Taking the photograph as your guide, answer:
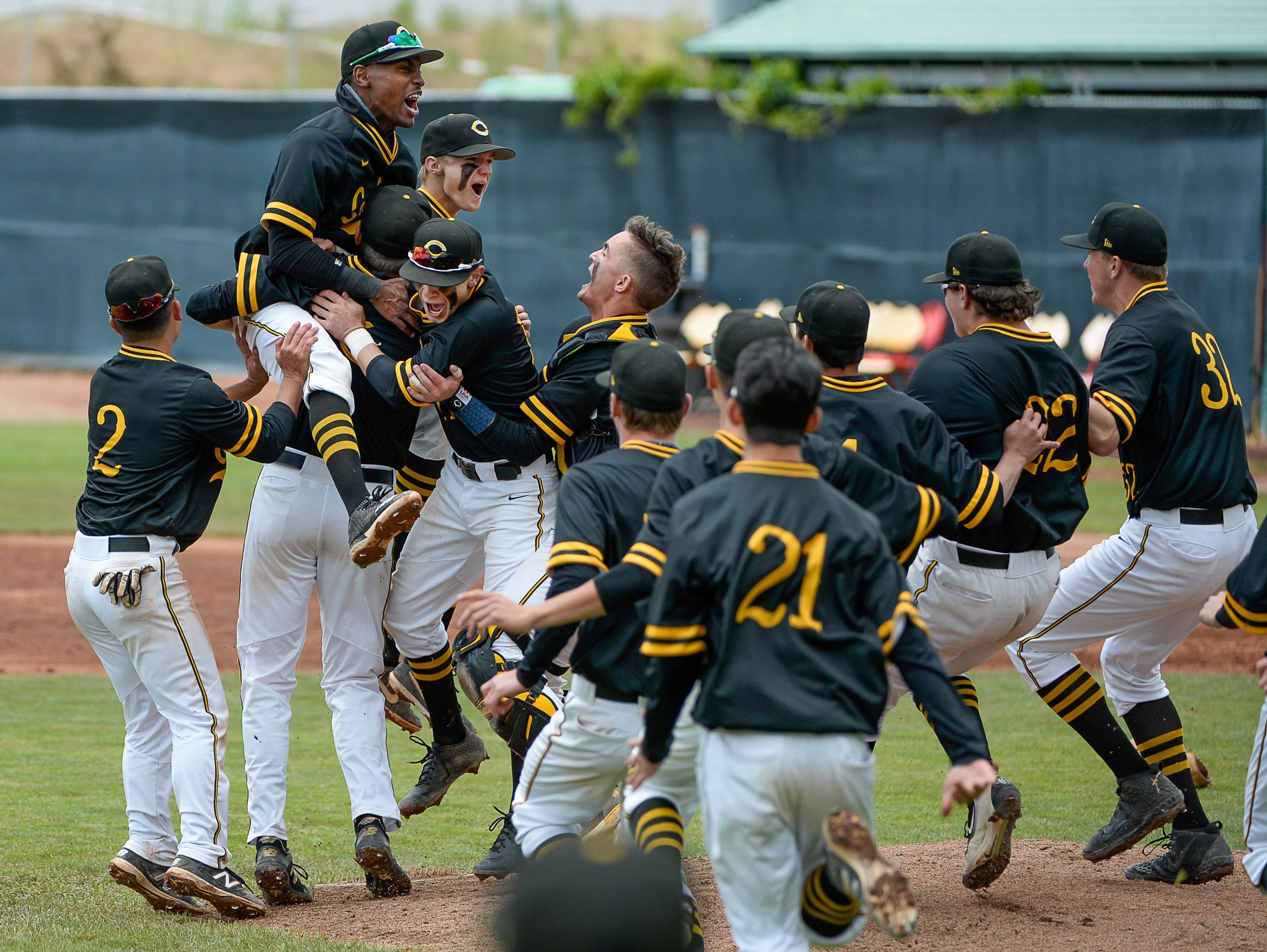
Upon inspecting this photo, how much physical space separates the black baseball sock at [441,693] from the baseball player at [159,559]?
92 centimetres

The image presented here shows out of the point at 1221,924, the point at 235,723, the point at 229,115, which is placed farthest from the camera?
the point at 229,115

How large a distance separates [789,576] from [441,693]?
9.03 ft

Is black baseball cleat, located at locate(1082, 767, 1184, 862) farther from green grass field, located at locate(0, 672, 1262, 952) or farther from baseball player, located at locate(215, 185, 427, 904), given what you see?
baseball player, located at locate(215, 185, 427, 904)

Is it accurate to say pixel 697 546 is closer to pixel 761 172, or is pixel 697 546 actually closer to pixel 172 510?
pixel 172 510

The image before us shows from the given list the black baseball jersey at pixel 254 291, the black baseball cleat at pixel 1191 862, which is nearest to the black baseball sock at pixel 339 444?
the black baseball jersey at pixel 254 291

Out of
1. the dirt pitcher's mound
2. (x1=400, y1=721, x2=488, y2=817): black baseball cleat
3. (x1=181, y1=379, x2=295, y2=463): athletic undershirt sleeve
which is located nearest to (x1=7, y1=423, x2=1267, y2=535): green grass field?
the dirt pitcher's mound

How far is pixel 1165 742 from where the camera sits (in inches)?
209

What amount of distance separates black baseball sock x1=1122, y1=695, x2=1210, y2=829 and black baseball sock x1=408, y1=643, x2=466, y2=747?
2588 mm

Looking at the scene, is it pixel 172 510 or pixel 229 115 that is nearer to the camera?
pixel 172 510

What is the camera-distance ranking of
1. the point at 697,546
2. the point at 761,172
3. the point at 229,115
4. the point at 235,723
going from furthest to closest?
the point at 229,115
the point at 761,172
the point at 235,723
the point at 697,546

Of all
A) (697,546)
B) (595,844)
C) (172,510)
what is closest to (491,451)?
(172,510)

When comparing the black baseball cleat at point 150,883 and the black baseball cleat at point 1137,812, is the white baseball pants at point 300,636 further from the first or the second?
the black baseball cleat at point 1137,812

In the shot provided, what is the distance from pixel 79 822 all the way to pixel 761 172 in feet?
56.8

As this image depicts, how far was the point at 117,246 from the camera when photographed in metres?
24.7
